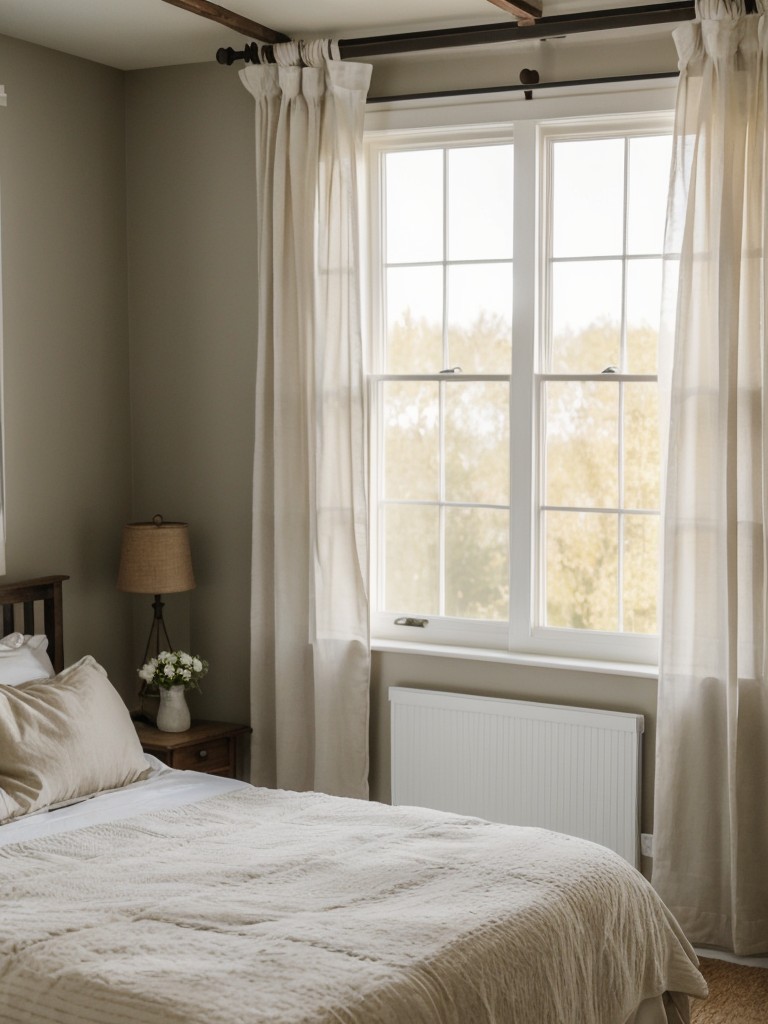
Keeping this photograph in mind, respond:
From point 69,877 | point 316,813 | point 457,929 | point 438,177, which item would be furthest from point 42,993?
point 438,177

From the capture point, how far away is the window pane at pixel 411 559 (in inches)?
179

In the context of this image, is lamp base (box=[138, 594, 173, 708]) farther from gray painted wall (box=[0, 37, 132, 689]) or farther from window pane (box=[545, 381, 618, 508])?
window pane (box=[545, 381, 618, 508])

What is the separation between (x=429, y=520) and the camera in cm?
454

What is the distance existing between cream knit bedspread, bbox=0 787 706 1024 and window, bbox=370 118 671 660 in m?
1.17

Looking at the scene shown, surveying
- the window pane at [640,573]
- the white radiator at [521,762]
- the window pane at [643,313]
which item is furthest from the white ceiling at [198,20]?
the white radiator at [521,762]

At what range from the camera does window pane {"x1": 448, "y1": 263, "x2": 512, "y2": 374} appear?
4.36 meters

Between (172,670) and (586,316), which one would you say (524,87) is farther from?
(172,670)

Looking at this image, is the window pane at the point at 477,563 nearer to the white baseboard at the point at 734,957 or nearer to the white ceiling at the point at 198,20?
the white baseboard at the point at 734,957

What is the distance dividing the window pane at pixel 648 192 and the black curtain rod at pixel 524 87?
0.20 m

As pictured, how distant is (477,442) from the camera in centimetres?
444

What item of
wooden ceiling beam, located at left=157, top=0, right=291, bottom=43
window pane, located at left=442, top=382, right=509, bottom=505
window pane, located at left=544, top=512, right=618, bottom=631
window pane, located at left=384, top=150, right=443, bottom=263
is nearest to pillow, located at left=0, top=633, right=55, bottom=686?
window pane, located at left=442, top=382, right=509, bottom=505

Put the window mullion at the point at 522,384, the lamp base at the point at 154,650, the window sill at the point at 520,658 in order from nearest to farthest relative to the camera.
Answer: the window sill at the point at 520,658 < the window mullion at the point at 522,384 < the lamp base at the point at 154,650

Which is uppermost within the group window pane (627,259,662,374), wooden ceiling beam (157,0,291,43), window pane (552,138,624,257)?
wooden ceiling beam (157,0,291,43)

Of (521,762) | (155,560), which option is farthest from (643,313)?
(155,560)
